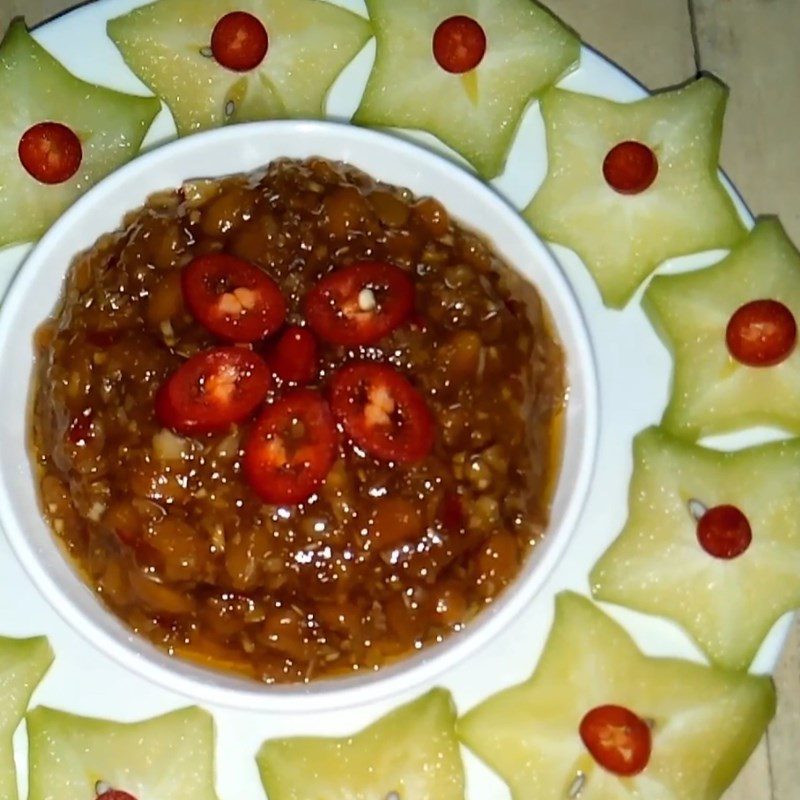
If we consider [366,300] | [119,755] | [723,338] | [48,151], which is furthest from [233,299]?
[723,338]

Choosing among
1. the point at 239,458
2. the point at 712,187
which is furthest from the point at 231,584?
the point at 712,187

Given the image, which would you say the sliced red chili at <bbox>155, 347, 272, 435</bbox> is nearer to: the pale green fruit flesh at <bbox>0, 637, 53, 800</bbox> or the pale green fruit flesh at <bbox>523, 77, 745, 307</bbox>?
the pale green fruit flesh at <bbox>0, 637, 53, 800</bbox>

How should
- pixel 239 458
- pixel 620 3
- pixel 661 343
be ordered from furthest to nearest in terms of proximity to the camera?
pixel 620 3 → pixel 661 343 → pixel 239 458

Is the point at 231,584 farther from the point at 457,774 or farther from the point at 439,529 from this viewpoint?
the point at 457,774

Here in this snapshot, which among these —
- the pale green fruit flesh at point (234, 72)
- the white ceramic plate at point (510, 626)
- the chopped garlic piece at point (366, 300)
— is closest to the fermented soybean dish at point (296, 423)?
the chopped garlic piece at point (366, 300)

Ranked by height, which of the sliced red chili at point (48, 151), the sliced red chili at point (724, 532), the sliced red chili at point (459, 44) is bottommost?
the sliced red chili at point (724, 532)

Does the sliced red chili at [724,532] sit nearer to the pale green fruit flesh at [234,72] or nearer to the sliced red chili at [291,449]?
the sliced red chili at [291,449]
